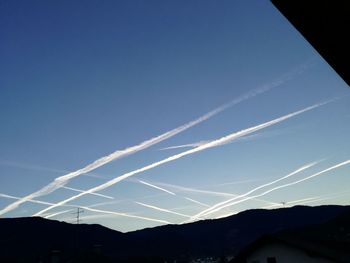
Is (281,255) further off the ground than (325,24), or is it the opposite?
(325,24)

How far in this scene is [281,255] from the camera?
33406 mm

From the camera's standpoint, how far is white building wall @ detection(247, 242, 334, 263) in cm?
3168

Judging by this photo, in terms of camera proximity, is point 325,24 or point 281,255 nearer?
point 325,24

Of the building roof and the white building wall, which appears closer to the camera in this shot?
the building roof

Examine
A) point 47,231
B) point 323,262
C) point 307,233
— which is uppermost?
point 47,231

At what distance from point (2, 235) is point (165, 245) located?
71643 millimetres

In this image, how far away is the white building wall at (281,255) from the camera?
1247 inches

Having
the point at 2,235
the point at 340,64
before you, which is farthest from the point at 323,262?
the point at 2,235

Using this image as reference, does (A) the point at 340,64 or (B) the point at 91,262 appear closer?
(A) the point at 340,64

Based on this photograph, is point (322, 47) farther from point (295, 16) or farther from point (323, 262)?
point (323, 262)

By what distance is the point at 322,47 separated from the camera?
1769 mm

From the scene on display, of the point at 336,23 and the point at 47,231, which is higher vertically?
the point at 47,231

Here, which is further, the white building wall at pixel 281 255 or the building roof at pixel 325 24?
the white building wall at pixel 281 255

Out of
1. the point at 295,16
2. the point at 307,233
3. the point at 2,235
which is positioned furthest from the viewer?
the point at 2,235
